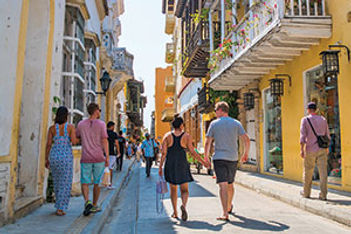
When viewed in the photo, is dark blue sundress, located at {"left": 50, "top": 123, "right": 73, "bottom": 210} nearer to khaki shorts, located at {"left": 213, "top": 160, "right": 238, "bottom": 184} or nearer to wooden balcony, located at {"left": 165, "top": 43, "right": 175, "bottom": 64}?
khaki shorts, located at {"left": 213, "top": 160, "right": 238, "bottom": 184}

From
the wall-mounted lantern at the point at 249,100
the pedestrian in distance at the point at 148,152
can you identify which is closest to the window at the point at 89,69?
the pedestrian in distance at the point at 148,152

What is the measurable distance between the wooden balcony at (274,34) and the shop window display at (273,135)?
47.4 inches

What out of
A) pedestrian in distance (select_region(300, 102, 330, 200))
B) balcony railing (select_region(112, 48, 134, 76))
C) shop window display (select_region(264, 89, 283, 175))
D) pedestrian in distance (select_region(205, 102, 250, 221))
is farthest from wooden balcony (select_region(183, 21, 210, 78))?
pedestrian in distance (select_region(205, 102, 250, 221))

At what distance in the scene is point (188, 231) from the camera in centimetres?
471

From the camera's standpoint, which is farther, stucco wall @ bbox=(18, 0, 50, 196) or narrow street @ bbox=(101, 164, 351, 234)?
stucco wall @ bbox=(18, 0, 50, 196)

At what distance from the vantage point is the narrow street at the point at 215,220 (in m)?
4.90

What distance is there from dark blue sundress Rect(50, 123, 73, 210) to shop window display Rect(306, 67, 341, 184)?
20.6 feet

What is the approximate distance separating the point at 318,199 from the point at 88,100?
300 inches

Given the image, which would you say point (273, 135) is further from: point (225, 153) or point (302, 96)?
point (225, 153)

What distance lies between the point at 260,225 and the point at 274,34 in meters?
4.99

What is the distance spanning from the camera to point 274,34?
837cm

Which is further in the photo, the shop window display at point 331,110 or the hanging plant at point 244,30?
Result: the hanging plant at point 244,30

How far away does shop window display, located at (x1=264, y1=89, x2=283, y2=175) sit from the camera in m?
11.9

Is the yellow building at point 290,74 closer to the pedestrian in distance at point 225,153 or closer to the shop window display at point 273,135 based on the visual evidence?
the shop window display at point 273,135
